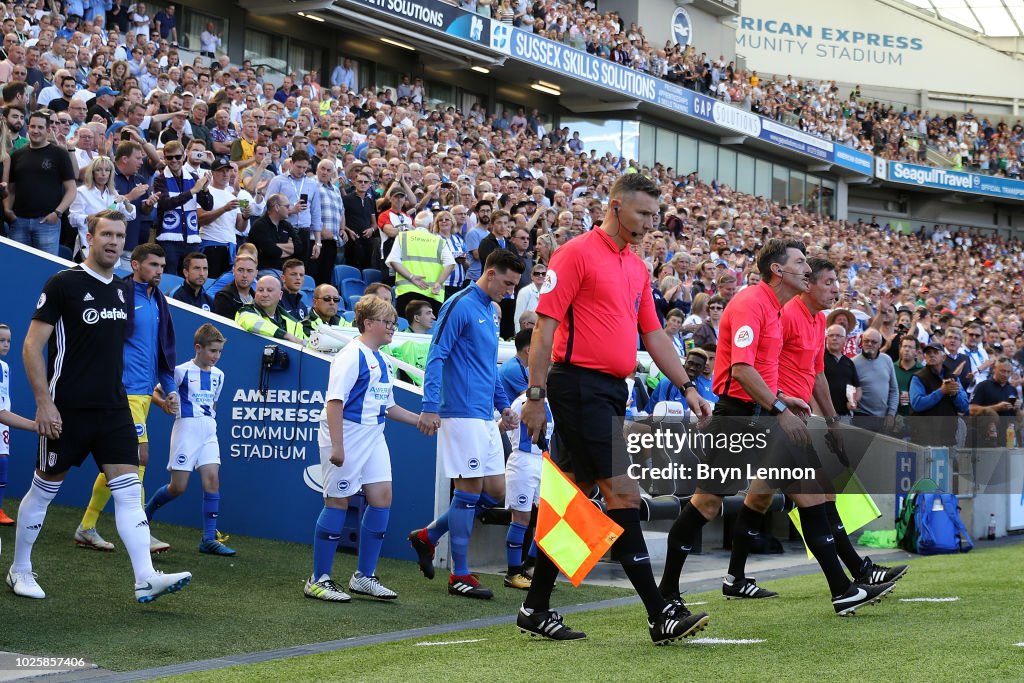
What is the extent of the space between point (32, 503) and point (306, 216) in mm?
7142

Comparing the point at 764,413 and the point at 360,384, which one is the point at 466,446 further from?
the point at 764,413

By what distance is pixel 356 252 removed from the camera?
47.1ft

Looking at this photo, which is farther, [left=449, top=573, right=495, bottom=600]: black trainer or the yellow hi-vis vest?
the yellow hi-vis vest

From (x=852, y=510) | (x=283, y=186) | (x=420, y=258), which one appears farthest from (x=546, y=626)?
(x=283, y=186)

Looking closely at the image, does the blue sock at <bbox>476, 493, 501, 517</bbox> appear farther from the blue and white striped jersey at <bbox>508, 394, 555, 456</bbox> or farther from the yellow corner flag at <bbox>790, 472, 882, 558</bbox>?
the yellow corner flag at <bbox>790, 472, 882, 558</bbox>

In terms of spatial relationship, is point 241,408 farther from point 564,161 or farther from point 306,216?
point 564,161

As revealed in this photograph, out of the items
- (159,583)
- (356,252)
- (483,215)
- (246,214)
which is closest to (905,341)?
(483,215)

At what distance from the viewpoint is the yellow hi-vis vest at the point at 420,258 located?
12.9 metres

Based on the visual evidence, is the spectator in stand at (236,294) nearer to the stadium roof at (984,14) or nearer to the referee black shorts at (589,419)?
the referee black shorts at (589,419)

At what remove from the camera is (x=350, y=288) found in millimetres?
13711

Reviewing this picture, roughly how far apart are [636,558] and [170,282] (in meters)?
6.91

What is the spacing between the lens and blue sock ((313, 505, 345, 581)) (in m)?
7.45

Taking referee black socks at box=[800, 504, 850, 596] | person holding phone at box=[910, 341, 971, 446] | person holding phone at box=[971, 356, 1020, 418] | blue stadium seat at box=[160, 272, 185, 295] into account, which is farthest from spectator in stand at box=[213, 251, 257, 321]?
person holding phone at box=[971, 356, 1020, 418]

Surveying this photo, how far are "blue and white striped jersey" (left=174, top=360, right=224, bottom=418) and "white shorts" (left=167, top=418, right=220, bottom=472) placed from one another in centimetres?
6
